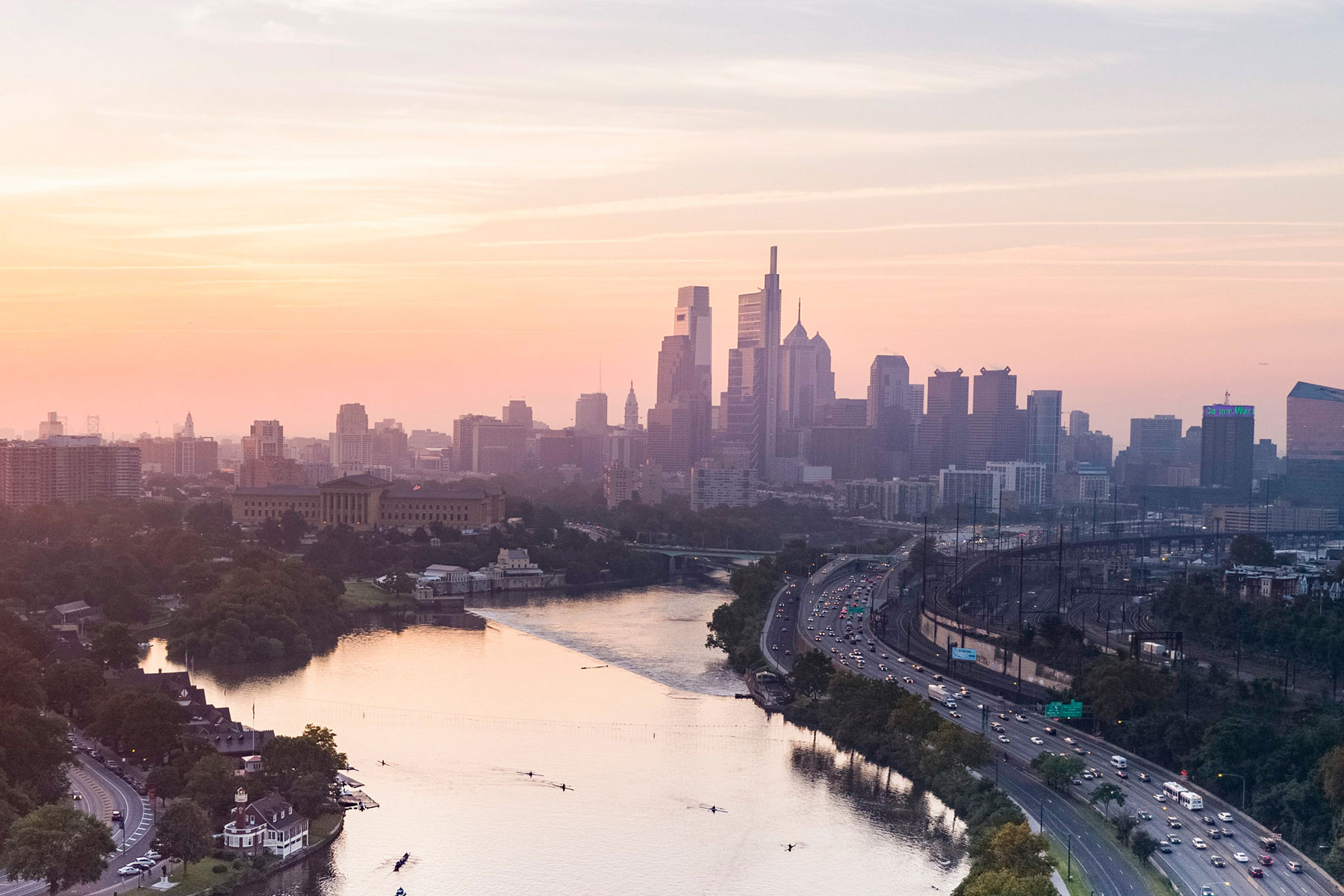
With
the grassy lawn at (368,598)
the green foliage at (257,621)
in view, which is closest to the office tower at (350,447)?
the grassy lawn at (368,598)

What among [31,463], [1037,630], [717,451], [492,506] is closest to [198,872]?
[1037,630]

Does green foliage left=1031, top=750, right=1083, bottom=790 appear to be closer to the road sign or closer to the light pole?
the light pole

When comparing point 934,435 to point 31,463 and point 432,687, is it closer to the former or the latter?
point 31,463

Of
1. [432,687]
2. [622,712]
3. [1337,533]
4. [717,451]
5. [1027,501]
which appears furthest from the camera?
[717,451]

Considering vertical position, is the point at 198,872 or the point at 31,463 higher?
the point at 31,463

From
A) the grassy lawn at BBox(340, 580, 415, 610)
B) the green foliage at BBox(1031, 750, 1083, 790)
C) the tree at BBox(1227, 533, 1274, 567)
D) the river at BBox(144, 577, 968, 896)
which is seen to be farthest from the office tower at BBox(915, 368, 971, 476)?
the green foliage at BBox(1031, 750, 1083, 790)
